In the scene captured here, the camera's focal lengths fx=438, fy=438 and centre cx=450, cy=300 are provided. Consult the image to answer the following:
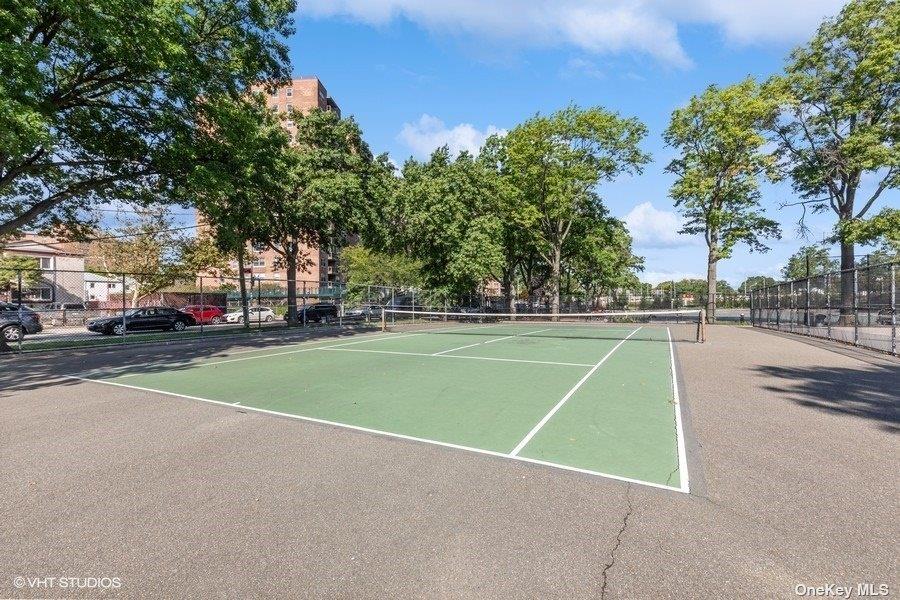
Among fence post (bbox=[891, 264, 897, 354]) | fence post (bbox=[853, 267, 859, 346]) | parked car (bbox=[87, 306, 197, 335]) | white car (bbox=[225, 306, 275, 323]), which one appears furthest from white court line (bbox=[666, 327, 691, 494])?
white car (bbox=[225, 306, 275, 323])

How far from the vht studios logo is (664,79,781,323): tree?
35.3 m

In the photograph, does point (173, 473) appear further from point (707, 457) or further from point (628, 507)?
point (707, 457)

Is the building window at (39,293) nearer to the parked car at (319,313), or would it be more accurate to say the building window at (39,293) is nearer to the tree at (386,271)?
the parked car at (319,313)

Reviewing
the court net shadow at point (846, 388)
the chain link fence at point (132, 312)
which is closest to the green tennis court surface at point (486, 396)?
the court net shadow at point (846, 388)

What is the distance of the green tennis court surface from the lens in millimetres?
5348

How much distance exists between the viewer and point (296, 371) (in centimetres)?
1109

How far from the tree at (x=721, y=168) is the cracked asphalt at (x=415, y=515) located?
3246 centimetres

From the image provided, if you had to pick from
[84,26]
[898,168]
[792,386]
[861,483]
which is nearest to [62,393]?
[84,26]

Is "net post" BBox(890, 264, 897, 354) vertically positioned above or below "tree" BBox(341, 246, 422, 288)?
below

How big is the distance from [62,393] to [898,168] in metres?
42.8

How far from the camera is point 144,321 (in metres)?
25.9

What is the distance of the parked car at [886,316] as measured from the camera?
43.1 feet

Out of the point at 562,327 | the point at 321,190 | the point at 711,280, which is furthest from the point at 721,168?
the point at 321,190

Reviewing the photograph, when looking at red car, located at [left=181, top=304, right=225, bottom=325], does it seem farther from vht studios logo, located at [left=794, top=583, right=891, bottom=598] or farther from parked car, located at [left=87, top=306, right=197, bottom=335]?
vht studios logo, located at [left=794, top=583, right=891, bottom=598]
